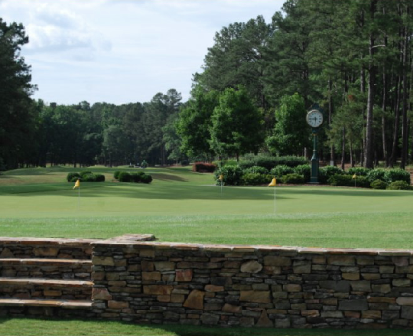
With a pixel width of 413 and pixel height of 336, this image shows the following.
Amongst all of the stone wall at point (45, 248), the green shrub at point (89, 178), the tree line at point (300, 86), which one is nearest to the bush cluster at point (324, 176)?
the tree line at point (300, 86)

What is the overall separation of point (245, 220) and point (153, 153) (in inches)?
5248

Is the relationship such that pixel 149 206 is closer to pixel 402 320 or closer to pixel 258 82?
pixel 402 320

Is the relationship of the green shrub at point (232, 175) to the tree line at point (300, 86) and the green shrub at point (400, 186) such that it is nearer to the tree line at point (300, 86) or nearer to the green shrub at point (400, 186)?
the green shrub at point (400, 186)

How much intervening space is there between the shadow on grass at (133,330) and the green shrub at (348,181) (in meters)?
29.3

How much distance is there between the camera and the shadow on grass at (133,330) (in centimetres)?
834

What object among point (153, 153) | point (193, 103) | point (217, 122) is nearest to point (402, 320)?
point (217, 122)

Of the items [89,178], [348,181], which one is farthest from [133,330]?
[89,178]

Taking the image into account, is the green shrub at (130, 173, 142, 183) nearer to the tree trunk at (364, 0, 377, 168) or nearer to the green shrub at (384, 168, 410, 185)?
the green shrub at (384, 168, 410, 185)

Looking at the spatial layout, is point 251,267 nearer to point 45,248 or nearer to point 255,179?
point 45,248

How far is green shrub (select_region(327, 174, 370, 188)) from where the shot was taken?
3684cm

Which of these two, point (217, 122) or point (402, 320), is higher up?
point (217, 122)

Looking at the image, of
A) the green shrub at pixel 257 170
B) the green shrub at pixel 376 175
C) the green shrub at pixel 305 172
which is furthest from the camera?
the green shrub at pixel 257 170

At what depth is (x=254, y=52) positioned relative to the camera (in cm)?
8512

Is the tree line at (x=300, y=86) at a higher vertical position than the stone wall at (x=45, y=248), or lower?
higher
